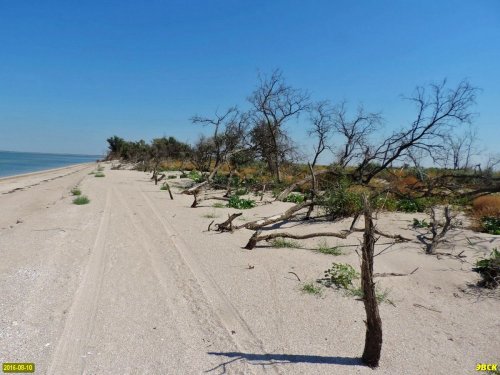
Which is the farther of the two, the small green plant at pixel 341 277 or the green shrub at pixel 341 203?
the green shrub at pixel 341 203

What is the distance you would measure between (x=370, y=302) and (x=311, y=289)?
1803mm

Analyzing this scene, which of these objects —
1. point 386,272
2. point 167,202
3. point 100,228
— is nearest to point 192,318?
point 386,272

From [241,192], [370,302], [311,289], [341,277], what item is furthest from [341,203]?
[370,302]

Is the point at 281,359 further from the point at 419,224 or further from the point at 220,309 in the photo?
the point at 419,224

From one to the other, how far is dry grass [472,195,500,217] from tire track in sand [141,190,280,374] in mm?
7830

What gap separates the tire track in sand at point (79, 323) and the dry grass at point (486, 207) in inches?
369

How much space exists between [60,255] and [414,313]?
571 centimetres

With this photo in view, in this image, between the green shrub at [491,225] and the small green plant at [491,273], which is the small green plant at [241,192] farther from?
the small green plant at [491,273]

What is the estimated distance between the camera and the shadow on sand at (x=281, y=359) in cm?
318

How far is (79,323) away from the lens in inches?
149

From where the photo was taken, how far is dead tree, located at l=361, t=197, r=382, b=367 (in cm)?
306

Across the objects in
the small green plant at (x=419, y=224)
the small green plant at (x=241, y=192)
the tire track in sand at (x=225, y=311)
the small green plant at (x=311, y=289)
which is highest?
the small green plant at (x=419, y=224)

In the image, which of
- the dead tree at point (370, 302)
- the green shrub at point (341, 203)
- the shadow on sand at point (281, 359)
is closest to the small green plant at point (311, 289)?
the shadow on sand at point (281, 359)

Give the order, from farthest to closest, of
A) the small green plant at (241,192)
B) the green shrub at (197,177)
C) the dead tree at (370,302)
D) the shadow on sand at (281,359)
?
1. the green shrub at (197,177)
2. the small green plant at (241,192)
3. the shadow on sand at (281,359)
4. the dead tree at (370,302)
